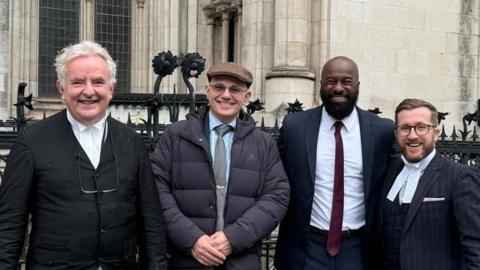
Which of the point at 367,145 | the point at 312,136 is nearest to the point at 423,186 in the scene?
the point at 367,145

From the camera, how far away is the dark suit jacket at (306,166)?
434 cm

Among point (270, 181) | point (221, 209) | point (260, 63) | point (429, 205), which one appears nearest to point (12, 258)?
point (221, 209)

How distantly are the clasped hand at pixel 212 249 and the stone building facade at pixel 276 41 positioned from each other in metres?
8.36

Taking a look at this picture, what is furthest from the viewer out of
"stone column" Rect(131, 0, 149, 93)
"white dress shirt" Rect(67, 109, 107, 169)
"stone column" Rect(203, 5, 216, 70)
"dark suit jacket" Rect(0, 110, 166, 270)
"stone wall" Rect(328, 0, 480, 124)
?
"stone column" Rect(131, 0, 149, 93)

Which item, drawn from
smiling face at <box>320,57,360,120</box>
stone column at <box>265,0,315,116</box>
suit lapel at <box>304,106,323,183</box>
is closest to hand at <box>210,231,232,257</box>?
suit lapel at <box>304,106,323,183</box>

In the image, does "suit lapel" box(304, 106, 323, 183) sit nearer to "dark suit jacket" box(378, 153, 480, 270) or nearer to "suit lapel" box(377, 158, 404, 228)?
"suit lapel" box(377, 158, 404, 228)

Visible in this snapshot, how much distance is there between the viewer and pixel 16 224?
3.37 m

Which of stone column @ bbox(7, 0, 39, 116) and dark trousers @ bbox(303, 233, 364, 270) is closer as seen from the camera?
dark trousers @ bbox(303, 233, 364, 270)

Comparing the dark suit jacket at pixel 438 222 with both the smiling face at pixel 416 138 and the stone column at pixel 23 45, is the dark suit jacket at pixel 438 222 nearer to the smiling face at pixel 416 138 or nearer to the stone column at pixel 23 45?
the smiling face at pixel 416 138

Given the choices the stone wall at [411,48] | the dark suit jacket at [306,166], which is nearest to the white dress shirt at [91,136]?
the dark suit jacket at [306,166]

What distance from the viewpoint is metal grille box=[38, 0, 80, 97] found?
51.6 feet

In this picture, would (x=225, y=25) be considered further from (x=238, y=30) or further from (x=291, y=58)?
(x=291, y=58)

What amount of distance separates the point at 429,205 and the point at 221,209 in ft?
4.12

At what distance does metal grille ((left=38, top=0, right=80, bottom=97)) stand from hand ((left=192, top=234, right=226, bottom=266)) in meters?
12.7
